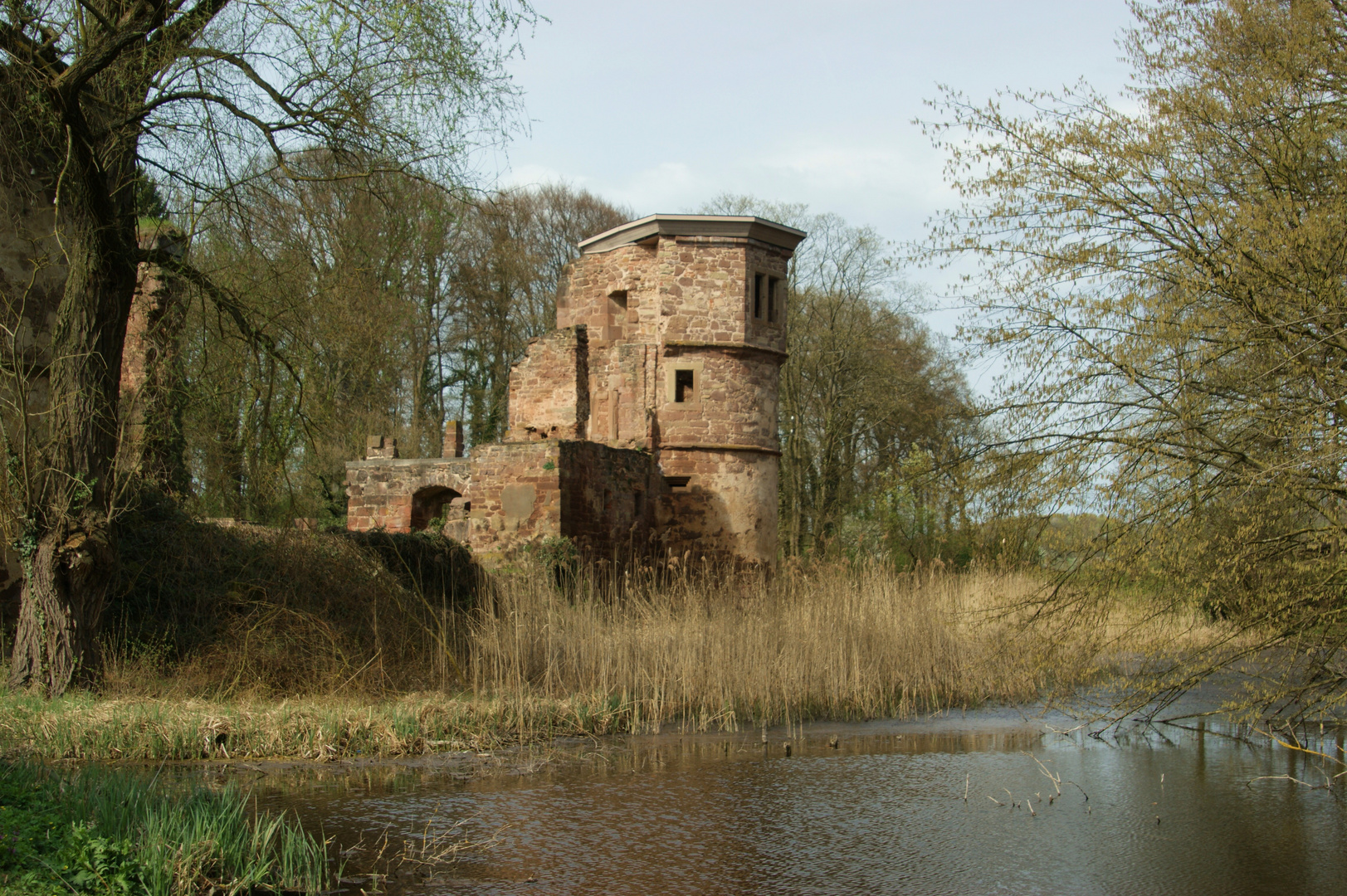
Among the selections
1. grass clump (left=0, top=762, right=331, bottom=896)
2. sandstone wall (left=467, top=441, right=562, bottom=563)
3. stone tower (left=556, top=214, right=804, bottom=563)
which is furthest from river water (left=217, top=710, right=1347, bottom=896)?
stone tower (left=556, top=214, right=804, bottom=563)

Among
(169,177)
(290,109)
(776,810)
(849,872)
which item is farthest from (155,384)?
(849,872)

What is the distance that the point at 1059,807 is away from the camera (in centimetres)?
616

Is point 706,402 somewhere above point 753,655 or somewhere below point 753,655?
above

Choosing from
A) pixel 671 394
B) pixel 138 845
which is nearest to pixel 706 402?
pixel 671 394

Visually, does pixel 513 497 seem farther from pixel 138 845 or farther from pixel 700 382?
pixel 138 845

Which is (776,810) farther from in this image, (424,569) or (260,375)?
(424,569)

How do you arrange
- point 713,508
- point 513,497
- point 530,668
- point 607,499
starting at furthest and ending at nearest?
point 713,508 < point 607,499 < point 513,497 < point 530,668

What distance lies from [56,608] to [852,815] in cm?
567

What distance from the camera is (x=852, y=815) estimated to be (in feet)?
19.7

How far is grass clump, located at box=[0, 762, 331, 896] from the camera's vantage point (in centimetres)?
406

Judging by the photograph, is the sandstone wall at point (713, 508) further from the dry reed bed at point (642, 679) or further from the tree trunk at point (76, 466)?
the tree trunk at point (76, 466)

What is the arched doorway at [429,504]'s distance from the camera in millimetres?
20719

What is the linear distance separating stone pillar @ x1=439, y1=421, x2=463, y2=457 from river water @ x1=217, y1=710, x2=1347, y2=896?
1525 cm

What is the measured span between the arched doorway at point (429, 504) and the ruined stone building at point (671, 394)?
25 mm
